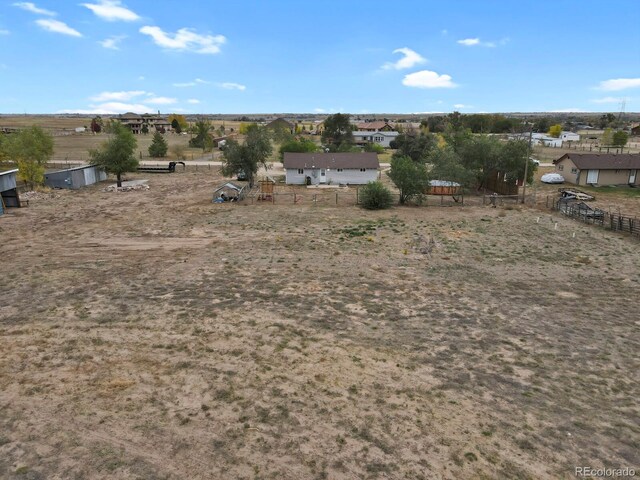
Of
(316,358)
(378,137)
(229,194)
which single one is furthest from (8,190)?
(378,137)

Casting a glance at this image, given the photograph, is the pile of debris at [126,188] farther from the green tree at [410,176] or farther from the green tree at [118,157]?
the green tree at [410,176]

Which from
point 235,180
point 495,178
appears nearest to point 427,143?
point 495,178

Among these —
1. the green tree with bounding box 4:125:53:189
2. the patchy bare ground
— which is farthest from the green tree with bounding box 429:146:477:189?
the green tree with bounding box 4:125:53:189

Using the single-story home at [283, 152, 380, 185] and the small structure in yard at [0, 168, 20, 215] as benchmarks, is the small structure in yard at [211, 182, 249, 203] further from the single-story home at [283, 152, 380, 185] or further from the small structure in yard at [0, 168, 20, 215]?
the small structure in yard at [0, 168, 20, 215]

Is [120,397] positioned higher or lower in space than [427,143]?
lower

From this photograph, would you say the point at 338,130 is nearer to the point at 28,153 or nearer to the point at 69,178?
the point at 69,178

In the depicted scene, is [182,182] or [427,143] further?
[427,143]

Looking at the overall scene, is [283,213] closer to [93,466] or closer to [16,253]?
[16,253]

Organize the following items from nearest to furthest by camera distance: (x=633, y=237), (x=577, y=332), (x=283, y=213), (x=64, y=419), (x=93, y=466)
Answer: (x=93, y=466) → (x=64, y=419) → (x=577, y=332) → (x=633, y=237) → (x=283, y=213)
